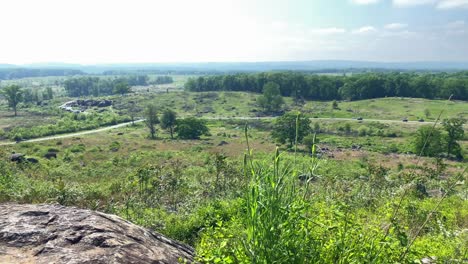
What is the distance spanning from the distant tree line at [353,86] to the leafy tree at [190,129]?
7133 cm

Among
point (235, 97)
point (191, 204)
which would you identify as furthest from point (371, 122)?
point (191, 204)

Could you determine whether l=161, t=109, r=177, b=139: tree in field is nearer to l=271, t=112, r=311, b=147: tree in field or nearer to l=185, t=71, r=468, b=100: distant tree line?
l=271, t=112, r=311, b=147: tree in field

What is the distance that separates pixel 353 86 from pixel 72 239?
158662mm

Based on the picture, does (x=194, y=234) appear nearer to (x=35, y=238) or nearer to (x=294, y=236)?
(x=35, y=238)

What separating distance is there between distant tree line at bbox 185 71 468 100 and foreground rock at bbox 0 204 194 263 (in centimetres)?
15304

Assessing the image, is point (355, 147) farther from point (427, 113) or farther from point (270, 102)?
point (270, 102)

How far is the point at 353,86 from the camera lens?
15225cm

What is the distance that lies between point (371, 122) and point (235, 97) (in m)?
65.3

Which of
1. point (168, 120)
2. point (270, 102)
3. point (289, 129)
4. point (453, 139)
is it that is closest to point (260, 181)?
point (453, 139)

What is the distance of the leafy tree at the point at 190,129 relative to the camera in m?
94.2

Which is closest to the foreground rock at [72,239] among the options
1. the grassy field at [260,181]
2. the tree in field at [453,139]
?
the grassy field at [260,181]

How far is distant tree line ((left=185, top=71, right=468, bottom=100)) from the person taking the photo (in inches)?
5586

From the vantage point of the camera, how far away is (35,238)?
5383 mm

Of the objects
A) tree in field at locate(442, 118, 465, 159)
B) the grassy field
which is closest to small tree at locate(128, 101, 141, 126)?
the grassy field
